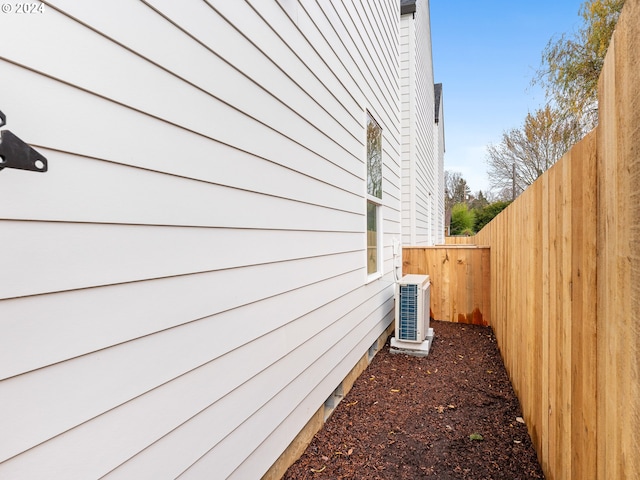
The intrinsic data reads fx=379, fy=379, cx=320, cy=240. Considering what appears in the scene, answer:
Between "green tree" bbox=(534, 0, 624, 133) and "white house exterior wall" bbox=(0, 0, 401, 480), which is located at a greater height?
"green tree" bbox=(534, 0, 624, 133)

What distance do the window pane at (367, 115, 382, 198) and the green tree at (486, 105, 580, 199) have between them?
1283cm

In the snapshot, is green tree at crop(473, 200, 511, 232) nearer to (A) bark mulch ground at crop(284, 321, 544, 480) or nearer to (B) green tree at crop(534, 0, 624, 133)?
(B) green tree at crop(534, 0, 624, 133)

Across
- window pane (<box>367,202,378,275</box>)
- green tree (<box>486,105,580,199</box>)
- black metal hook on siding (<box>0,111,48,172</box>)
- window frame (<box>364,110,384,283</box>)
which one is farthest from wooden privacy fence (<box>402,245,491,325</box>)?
green tree (<box>486,105,580,199</box>)

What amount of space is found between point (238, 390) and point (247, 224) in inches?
32.2

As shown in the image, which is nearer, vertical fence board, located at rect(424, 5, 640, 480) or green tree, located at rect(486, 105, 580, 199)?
vertical fence board, located at rect(424, 5, 640, 480)

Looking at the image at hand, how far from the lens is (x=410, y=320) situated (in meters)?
4.75

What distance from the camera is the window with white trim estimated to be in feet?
14.6

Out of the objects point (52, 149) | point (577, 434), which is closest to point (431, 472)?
point (577, 434)

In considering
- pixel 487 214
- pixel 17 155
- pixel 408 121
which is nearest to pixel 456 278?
pixel 408 121

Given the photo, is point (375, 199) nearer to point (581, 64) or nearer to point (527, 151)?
point (581, 64)

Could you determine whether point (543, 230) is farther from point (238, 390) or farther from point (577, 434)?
point (238, 390)

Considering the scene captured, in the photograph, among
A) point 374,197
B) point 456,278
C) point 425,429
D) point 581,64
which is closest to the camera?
point 425,429

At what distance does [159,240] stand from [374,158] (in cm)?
366

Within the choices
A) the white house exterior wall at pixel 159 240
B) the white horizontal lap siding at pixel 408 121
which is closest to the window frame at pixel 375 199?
the white house exterior wall at pixel 159 240
